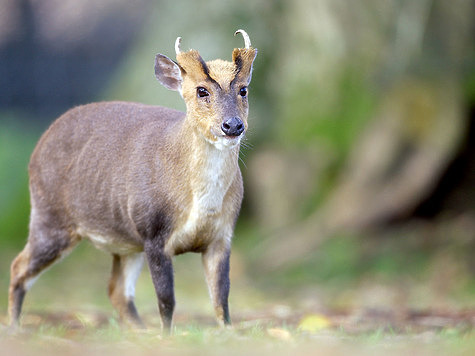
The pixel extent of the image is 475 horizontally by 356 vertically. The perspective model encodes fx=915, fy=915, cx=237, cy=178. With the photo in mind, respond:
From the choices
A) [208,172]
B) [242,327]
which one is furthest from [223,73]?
[242,327]

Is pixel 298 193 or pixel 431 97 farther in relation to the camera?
pixel 298 193

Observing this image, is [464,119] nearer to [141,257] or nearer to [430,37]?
[430,37]

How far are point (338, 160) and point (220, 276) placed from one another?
248 inches

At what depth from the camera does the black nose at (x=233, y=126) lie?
223 inches

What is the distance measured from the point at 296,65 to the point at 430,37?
7.15ft

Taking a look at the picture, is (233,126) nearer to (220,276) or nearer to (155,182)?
(155,182)

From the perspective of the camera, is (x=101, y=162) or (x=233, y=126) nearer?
(x=233, y=126)

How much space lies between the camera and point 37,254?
22.9 ft

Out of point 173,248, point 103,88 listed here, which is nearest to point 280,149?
point 103,88

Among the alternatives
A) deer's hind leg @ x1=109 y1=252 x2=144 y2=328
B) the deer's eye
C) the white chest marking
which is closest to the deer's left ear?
the deer's eye

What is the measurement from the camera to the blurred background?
35.3 feet

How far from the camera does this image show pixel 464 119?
11.0 metres

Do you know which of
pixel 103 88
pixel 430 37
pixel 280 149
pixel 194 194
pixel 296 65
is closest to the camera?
pixel 194 194

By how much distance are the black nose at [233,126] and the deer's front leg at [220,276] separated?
881 millimetres
